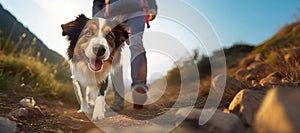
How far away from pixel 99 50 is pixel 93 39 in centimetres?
→ 17

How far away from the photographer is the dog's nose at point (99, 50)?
128 inches

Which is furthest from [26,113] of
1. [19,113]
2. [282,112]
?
[282,112]

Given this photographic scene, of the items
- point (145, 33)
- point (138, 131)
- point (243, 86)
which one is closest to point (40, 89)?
point (145, 33)

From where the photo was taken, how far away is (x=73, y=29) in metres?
3.82

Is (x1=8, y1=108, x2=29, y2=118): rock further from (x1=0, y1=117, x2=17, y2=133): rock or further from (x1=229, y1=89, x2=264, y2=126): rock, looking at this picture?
(x1=229, y1=89, x2=264, y2=126): rock

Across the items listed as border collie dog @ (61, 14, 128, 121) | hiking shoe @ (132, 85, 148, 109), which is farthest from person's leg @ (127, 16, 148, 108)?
border collie dog @ (61, 14, 128, 121)

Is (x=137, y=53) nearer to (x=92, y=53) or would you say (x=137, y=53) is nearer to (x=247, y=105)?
(x=92, y=53)

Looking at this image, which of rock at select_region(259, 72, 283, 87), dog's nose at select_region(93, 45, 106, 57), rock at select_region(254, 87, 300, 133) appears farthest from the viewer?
dog's nose at select_region(93, 45, 106, 57)

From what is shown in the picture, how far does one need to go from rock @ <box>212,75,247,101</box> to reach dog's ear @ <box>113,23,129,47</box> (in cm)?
140

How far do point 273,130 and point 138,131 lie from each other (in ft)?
2.73

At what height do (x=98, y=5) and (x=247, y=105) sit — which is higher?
(x=98, y=5)

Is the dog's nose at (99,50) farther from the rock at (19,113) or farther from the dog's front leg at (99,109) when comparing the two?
the rock at (19,113)

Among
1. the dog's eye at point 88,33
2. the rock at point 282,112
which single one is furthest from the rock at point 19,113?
the rock at point 282,112

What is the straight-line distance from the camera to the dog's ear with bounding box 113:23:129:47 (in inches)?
149
